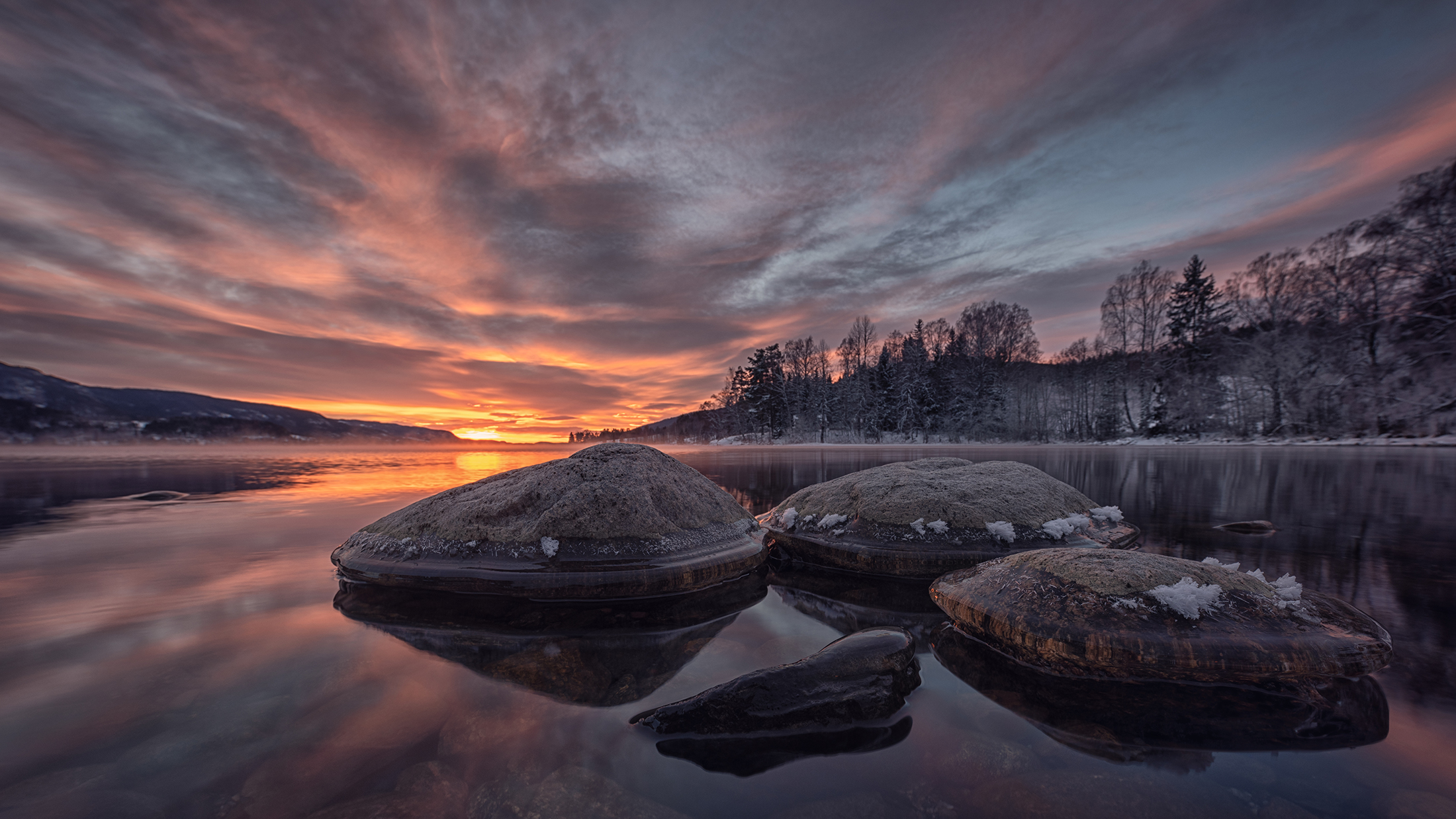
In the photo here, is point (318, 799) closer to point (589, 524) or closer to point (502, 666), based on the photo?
point (502, 666)

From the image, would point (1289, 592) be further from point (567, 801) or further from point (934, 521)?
point (567, 801)

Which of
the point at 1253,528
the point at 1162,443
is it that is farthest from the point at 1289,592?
the point at 1162,443

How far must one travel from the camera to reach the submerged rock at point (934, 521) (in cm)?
554

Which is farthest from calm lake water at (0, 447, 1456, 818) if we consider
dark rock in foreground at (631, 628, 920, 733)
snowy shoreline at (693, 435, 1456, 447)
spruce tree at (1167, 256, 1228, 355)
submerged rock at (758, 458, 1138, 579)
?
spruce tree at (1167, 256, 1228, 355)

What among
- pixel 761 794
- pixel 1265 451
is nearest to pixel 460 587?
pixel 761 794

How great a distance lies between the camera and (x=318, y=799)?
214 cm

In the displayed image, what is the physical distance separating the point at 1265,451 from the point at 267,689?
46355mm

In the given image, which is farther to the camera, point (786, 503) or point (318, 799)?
point (786, 503)

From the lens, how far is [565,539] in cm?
505

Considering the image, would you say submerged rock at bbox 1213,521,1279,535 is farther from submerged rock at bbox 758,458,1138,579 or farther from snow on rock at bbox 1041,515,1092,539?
snow on rock at bbox 1041,515,1092,539

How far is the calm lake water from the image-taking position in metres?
2.16

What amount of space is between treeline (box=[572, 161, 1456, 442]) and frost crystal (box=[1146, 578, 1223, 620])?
18.9 meters

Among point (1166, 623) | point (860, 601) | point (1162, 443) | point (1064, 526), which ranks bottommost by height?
point (860, 601)

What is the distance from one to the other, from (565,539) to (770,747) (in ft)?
10.7
